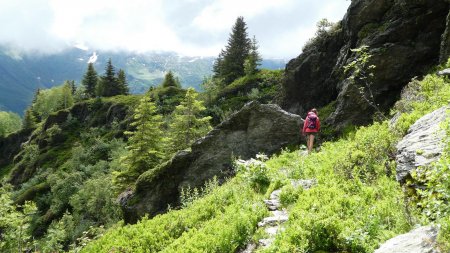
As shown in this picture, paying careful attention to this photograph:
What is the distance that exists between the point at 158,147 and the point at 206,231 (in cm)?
2501

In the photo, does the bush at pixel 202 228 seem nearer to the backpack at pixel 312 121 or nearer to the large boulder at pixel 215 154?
the large boulder at pixel 215 154

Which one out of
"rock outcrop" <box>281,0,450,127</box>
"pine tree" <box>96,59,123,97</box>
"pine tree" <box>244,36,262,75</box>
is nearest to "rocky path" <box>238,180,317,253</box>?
"rock outcrop" <box>281,0,450,127</box>

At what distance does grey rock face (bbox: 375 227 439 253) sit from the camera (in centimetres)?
451

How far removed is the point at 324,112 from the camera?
86.1 feet

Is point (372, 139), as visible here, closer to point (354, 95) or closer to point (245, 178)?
point (245, 178)

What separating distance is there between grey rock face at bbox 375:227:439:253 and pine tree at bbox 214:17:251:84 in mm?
81725

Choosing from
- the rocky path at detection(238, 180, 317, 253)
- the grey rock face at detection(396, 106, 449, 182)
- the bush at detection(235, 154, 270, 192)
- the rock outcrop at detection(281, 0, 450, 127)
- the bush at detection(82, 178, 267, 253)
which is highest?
the rock outcrop at detection(281, 0, 450, 127)

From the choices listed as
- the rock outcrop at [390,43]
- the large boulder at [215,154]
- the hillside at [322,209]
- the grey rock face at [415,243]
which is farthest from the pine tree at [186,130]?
the grey rock face at [415,243]

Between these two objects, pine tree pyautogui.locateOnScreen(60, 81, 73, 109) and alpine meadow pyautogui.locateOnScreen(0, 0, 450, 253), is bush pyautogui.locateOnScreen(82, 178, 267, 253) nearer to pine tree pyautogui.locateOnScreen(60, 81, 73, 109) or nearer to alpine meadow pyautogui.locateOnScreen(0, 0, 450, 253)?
alpine meadow pyautogui.locateOnScreen(0, 0, 450, 253)

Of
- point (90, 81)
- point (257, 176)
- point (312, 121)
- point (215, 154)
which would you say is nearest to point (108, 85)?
point (90, 81)

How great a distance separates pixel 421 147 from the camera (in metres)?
7.76

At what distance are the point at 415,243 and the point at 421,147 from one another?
3.63 meters

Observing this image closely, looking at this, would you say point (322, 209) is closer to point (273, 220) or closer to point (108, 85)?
point (273, 220)

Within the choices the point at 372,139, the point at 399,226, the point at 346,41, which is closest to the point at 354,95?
the point at 346,41
